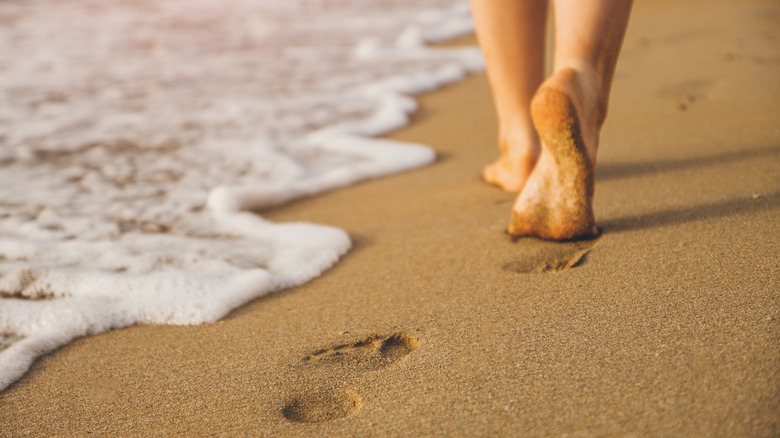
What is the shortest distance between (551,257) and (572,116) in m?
0.32

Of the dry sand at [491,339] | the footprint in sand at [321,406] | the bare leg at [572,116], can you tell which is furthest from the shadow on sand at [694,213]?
the footprint in sand at [321,406]

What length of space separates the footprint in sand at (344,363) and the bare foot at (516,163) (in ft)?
2.82

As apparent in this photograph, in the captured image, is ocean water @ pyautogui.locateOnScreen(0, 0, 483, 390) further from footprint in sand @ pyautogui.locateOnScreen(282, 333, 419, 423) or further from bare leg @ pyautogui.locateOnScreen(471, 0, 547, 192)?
bare leg @ pyautogui.locateOnScreen(471, 0, 547, 192)

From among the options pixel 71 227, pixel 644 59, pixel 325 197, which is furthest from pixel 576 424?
pixel 644 59

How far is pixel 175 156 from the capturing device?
2.63m

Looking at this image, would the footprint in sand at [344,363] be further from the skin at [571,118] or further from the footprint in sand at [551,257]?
the skin at [571,118]

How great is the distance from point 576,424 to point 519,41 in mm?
1227

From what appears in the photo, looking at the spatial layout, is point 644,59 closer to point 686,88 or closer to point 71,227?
point 686,88

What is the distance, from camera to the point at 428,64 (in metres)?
4.47

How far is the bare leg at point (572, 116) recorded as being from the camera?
1.40 meters

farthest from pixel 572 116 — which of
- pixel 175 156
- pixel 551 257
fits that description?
pixel 175 156

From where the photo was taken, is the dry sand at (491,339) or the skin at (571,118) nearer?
the dry sand at (491,339)

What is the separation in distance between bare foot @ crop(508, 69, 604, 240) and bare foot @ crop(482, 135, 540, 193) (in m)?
0.44

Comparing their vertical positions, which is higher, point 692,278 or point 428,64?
point 692,278
